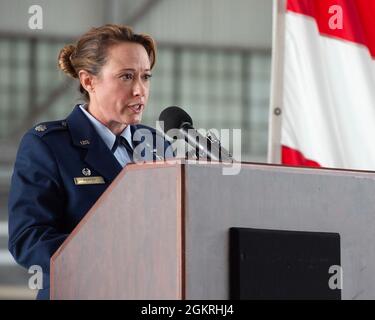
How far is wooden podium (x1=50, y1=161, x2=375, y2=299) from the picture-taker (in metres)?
1.38

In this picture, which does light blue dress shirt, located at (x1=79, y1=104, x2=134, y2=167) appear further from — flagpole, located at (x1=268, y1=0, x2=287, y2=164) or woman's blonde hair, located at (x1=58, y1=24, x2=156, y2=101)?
flagpole, located at (x1=268, y1=0, x2=287, y2=164)

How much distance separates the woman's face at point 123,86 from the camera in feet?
6.45

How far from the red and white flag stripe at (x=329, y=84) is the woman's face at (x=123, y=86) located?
114 centimetres

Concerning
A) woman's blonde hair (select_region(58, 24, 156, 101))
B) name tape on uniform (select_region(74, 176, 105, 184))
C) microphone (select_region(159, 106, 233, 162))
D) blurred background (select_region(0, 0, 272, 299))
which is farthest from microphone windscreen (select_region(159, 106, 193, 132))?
blurred background (select_region(0, 0, 272, 299))

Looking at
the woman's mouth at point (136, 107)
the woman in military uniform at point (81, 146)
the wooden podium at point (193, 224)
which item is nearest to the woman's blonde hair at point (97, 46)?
the woman in military uniform at point (81, 146)

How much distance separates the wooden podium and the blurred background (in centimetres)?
605

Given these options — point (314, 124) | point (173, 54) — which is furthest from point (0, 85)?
point (314, 124)

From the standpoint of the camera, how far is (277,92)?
310cm

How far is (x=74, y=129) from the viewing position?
6.37 feet

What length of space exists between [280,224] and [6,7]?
6.17 meters

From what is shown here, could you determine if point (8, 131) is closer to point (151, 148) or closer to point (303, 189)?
point (151, 148)

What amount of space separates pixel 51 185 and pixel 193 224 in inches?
19.3

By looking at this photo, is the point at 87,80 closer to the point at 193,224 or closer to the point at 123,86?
the point at 123,86

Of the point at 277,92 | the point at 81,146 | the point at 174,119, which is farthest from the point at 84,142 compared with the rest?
the point at 277,92
